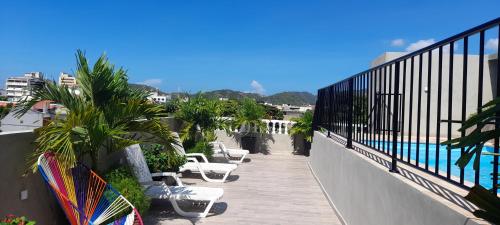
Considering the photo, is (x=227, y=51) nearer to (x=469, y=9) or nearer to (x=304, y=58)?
(x=304, y=58)

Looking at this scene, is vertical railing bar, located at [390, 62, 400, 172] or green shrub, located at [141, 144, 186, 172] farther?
green shrub, located at [141, 144, 186, 172]

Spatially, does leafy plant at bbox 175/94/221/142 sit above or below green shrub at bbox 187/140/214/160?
above

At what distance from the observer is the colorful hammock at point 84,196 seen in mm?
3557

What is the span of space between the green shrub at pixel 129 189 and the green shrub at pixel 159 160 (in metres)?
1.96

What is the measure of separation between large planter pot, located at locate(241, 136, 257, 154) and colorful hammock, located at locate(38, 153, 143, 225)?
27.0 feet

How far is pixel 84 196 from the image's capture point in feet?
13.0

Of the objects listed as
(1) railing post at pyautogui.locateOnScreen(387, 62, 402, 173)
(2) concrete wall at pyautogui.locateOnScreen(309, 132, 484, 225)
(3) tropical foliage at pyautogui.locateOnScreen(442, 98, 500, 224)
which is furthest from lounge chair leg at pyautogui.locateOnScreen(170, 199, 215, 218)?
(3) tropical foliage at pyautogui.locateOnScreen(442, 98, 500, 224)

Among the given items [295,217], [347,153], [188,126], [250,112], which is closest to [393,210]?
[347,153]

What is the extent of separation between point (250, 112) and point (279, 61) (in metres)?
21.4

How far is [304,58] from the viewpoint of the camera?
3133 cm

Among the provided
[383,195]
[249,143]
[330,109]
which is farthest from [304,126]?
[383,195]

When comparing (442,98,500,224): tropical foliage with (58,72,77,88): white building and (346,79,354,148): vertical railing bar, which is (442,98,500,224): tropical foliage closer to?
(346,79,354,148): vertical railing bar

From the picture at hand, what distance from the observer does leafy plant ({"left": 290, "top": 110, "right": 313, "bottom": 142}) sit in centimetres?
1157

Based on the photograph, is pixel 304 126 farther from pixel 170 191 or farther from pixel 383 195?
pixel 383 195
